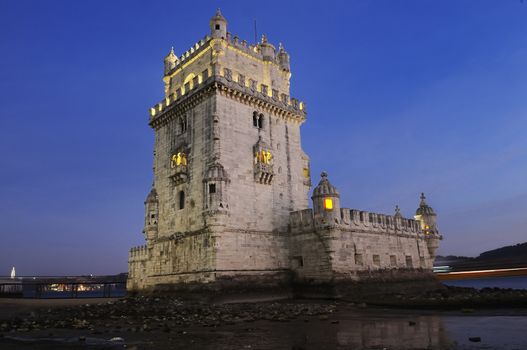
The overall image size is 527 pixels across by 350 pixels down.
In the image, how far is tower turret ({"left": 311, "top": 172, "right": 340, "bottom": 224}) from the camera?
101 ft

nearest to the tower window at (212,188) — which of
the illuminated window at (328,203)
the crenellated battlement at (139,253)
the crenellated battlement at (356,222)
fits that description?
the crenellated battlement at (356,222)

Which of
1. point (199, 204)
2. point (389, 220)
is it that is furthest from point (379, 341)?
point (389, 220)

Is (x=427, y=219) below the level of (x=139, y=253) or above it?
above

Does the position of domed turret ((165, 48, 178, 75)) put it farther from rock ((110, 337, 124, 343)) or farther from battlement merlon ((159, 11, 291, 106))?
rock ((110, 337, 124, 343))

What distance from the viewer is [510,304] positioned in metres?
21.1

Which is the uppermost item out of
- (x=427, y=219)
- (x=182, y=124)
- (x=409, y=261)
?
(x=182, y=124)

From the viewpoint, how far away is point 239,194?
31078 millimetres

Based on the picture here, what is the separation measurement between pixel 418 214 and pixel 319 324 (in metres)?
32.6

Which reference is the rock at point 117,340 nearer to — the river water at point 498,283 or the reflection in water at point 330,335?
the reflection in water at point 330,335

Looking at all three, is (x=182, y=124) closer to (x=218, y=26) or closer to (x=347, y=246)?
(x=218, y=26)

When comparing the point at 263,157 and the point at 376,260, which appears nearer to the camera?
the point at 263,157

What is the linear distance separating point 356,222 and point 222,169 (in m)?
12.6

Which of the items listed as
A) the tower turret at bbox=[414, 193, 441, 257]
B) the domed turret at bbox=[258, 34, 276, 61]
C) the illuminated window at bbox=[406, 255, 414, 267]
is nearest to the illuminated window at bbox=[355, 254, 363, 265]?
the illuminated window at bbox=[406, 255, 414, 267]

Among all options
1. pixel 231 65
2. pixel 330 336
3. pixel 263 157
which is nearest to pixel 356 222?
pixel 263 157
